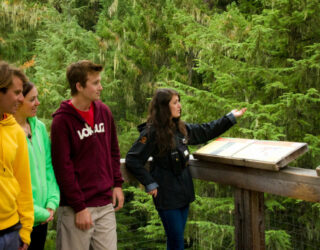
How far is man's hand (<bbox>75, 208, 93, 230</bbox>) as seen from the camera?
7.57 ft

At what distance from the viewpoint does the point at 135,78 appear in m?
10.1

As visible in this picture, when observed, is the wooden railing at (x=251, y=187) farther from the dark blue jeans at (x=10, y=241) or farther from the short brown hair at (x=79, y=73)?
the dark blue jeans at (x=10, y=241)

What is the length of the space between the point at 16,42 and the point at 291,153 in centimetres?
1193

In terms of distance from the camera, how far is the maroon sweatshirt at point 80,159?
2.29 m

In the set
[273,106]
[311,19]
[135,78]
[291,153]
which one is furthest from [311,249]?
[135,78]

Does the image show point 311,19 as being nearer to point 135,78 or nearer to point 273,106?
point 273,106

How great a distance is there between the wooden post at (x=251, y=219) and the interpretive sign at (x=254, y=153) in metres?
0.28

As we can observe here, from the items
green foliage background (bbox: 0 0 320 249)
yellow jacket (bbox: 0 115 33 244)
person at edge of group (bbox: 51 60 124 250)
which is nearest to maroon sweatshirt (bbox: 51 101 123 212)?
person at edge of group (bbox: 51 60 124 250)

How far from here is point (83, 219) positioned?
231cm

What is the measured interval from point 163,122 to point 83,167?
2.46 feet

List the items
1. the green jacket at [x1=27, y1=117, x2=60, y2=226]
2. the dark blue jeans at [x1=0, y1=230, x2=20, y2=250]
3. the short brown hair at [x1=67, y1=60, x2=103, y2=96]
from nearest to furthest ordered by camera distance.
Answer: the dark blue jeans at [x1=0, y1=230, x2=20, y2=250], the green jacket at [x1=27, y1=117, x2=60, y2=226], the short brown hair at [x1=67, y1=60, x2=103, y2=96]

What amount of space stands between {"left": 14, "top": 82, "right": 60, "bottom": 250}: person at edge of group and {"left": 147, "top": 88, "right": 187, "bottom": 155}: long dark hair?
0.84 meters

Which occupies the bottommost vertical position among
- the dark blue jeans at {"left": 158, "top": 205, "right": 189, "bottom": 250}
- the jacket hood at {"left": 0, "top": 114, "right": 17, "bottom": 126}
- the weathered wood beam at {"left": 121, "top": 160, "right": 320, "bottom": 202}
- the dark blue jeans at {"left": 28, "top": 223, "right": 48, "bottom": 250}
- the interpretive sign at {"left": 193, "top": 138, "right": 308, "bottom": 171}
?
the dark blue jeans at {"left": 158, "top": 205, "right": 189, "bottom": 250}

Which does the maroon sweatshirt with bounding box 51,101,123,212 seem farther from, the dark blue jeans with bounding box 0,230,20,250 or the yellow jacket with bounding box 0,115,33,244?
the dark blue jeans with bounding box 0,230,20,250
